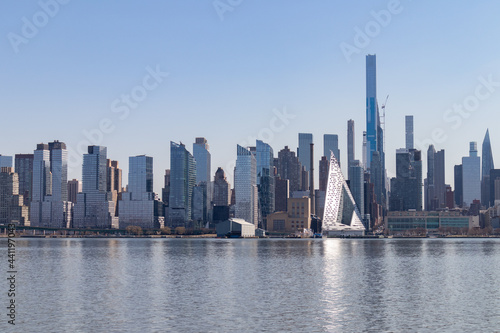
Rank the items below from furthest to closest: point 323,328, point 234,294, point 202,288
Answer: point 202,288
point 234,294
point 323,328

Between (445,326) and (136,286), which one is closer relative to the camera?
(445,326)

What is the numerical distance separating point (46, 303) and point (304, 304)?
22.6 metres

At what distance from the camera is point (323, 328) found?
158 ft

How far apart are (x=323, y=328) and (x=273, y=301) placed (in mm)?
13708

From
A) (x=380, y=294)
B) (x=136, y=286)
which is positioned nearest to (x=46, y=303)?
(x=136, y=286)

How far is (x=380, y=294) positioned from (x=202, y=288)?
18.5 meters

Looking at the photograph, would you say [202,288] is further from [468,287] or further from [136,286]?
[468,287]

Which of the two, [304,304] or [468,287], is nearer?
[304,304]

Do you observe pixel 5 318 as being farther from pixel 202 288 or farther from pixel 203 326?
pixel 202 288

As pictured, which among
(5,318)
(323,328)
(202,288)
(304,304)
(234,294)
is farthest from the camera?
(202,288)

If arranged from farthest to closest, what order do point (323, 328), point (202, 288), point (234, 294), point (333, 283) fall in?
point (333, 283) < point (202, 288) < point (234, 294) < point (323, 328)

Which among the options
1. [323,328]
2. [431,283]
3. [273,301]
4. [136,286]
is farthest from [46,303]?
[431,283]

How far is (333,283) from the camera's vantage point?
7825cm

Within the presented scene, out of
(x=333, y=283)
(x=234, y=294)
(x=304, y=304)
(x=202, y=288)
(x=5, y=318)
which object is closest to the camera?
(x=5, y=318)
